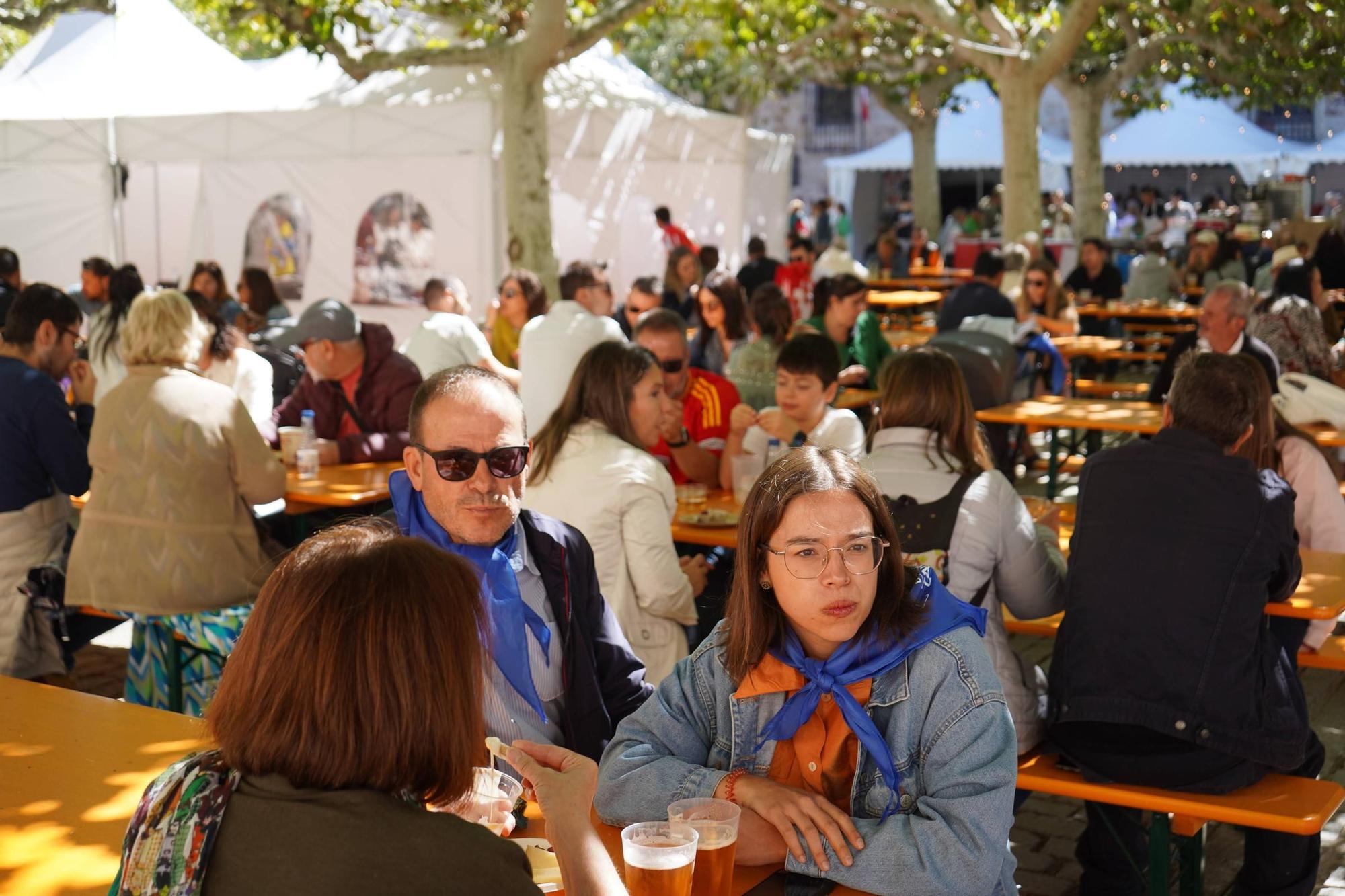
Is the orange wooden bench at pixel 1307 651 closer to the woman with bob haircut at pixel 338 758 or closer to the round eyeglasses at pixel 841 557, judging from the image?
the round eyeglasses at pixel 841 557

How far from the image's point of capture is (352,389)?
6043 millimetres

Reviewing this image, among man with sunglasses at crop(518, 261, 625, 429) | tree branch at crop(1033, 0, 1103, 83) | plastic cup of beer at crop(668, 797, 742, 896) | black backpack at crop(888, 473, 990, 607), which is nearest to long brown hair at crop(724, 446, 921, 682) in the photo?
plastic cup of beer at crop(668, 797, 742, 896)

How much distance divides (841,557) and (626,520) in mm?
1831

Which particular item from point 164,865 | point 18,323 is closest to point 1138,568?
point 164,865

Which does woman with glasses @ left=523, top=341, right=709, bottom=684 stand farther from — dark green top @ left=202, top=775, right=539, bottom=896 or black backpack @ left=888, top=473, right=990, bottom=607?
dark green top @ left=202, top=775, right=539, bottom=896

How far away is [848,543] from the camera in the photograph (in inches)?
90.0

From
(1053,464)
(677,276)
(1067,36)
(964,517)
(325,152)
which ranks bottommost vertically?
(1053,464)

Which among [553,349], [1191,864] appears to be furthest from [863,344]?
[1191,864]

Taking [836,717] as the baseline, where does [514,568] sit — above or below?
above

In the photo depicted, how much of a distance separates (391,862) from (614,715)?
1439 millimetres

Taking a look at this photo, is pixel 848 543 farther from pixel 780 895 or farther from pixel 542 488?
pixel 542 488

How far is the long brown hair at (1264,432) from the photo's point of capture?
146 inches

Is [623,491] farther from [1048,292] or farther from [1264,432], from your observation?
[1048,292]

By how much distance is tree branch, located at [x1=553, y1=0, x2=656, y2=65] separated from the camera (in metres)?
11.1
